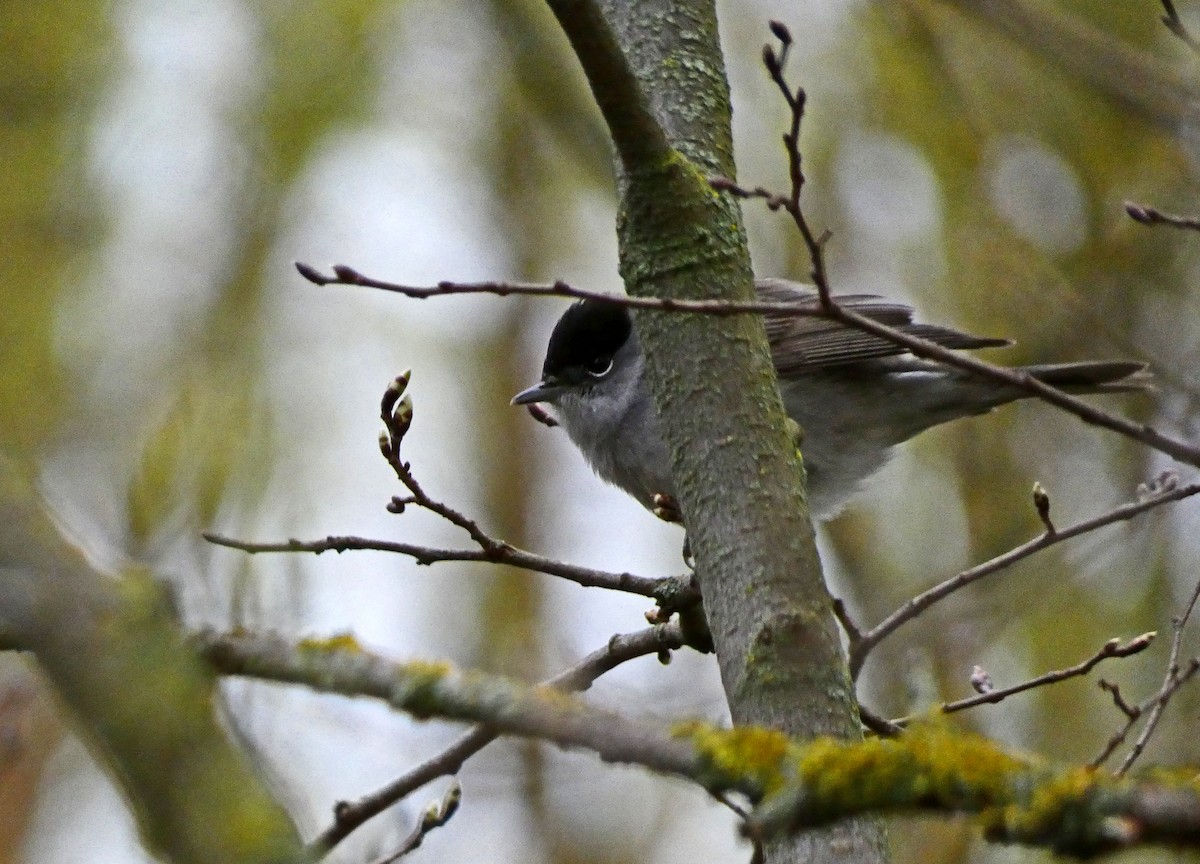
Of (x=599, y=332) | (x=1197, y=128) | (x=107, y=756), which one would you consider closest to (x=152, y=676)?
(x=107, y=756)

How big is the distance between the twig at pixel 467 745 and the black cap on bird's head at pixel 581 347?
3.18 meters

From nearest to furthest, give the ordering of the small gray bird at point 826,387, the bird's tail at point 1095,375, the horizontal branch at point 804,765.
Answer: the horizontal branch at point 804,765, the bird's tail at point 1095,375, the small gray bird at point 826,387

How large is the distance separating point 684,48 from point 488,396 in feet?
37.0

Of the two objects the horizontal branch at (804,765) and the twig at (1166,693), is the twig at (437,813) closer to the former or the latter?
the horizontal branch at (804,765)

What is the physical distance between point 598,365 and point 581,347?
0.43 ft

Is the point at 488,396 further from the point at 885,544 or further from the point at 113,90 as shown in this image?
the point at 885,544

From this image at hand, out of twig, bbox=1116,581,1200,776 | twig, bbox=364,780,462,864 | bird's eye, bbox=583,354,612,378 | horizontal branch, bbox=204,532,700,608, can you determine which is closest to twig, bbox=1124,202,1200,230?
twig, bbox=1116,581,1200,776

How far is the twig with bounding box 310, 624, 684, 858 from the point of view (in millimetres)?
2688

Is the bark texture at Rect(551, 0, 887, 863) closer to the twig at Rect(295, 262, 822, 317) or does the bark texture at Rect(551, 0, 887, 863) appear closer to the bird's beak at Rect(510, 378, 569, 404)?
the twig at Rect(295, 262, 822, 317)

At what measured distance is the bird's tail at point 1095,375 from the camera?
19.3ft

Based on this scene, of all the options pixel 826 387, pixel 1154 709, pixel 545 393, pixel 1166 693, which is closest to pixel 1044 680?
pixel 1166 693

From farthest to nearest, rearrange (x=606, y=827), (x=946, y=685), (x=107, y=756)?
(x=606, y=827)
(x=946, y=685)
(x=107, y=756)

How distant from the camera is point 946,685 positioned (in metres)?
7.92

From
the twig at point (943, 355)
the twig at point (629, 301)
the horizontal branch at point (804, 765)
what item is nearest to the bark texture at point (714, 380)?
Answer: the twig at point (943, 355)
